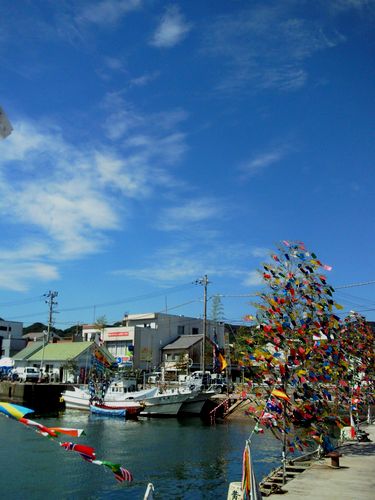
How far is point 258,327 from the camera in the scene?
1655cm

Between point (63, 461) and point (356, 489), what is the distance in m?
16.1

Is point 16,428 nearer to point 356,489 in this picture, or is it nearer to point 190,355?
point 356,489

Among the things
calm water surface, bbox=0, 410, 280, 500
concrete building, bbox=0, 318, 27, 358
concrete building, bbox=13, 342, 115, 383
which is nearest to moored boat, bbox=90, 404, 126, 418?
calm water surface, bbox=0, 410, 280, 500

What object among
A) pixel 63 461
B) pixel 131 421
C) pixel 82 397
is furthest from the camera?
pixel 82 397

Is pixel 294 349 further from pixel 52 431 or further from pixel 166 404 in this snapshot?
pixel 166 404

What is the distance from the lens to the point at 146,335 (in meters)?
74.8

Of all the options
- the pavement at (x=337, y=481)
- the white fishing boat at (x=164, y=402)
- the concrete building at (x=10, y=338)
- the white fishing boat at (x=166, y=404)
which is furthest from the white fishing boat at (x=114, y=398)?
the concrete building at (x=10, y=338)

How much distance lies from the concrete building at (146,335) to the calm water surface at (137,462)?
32747mm

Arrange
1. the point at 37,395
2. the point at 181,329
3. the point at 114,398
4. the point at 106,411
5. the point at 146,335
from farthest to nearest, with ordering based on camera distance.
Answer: the point at 181,329
the point at 146,335
the point at 37,395
the point at 114,398
the point at 106,411

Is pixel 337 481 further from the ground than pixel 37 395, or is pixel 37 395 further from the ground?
pixel 337 481

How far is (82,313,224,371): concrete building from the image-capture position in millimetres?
73312

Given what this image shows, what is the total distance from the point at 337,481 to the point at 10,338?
84.9 meters

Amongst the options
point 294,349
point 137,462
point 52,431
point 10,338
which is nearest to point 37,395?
point 10,338

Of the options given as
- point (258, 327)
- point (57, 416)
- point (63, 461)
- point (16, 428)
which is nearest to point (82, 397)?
point (57, 416)
